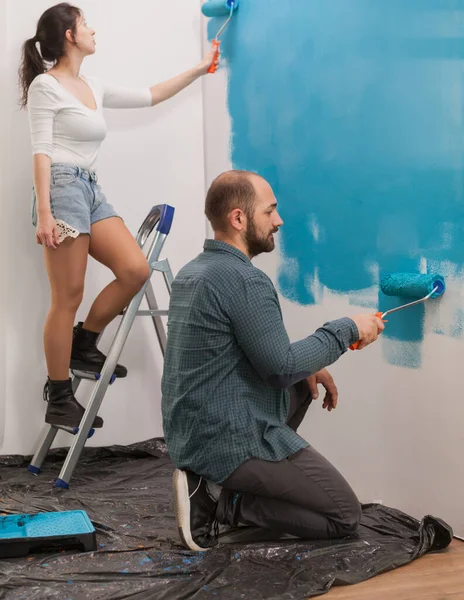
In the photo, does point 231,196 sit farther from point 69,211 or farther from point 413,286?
point 69,211

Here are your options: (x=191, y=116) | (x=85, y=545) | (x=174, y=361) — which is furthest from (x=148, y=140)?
(x=85, y=545)

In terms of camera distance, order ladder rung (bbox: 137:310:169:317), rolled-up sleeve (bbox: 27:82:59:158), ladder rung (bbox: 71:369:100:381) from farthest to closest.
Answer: ladder rung (bbox: 137:310:169:317), ladder rung (bbox: 71:369:100:381), rolled-up sleeve (bbox: 27:82:59:158)

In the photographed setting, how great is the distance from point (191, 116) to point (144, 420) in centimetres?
125

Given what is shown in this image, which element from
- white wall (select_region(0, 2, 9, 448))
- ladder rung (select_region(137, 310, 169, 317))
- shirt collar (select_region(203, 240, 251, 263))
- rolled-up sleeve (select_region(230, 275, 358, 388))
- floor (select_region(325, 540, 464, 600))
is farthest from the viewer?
white wall (select_region(0, 2, 9, 448))

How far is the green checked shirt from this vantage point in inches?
73.1

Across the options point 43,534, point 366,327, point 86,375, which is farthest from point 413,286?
point 86,375

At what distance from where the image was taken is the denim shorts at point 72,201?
2.59 m

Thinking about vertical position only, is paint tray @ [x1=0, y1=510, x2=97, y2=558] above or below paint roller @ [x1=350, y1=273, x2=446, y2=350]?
below

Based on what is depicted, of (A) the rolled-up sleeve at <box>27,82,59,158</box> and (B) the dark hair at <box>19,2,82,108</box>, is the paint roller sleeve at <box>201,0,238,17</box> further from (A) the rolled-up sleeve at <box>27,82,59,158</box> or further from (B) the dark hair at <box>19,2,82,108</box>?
(A) the rolled-up sleeve at <box>27,82,59,158</box>

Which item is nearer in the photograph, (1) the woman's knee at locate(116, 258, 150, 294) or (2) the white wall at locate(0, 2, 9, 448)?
(1) the woman's knee at locate(116, 258, 150, 294)

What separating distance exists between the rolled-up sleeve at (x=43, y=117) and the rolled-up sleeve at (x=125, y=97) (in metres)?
0.31

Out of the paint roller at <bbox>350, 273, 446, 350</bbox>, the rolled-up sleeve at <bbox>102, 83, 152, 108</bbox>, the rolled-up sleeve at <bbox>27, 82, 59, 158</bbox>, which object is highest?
the rolled-up sleeve at <bbox>102, 83, 152, 108</bbox>

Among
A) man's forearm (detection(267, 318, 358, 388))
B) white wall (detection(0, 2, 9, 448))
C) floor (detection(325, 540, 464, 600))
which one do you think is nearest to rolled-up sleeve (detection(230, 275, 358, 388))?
man's forearm (detection(267, 318, 358, 388))

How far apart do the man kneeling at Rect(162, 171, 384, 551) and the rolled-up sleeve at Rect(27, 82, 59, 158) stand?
2.80 feet
